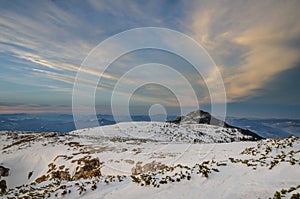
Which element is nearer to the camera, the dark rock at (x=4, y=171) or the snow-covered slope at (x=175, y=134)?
the dark rock at (x=4, y=171)

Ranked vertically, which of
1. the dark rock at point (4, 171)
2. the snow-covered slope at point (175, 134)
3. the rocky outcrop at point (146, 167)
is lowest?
the dark rock at point (4, 171)

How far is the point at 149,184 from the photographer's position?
43.0 feet

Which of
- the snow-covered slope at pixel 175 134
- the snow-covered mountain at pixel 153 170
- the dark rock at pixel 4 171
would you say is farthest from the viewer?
the snow-covered slope at pixel 175 134

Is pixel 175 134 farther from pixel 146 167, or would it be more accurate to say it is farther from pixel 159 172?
pixel 159 172

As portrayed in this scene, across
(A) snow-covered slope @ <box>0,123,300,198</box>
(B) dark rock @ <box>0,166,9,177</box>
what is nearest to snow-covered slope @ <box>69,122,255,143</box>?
(A) snow-covered slope @ <box>0,123,300,198</box>

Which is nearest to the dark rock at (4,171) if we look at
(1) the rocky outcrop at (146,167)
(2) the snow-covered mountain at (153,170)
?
(2) the snow-covered mountain at (153,170)

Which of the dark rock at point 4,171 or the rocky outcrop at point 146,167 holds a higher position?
the rocky outcrop at point 146,167

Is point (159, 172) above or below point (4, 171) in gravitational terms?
above

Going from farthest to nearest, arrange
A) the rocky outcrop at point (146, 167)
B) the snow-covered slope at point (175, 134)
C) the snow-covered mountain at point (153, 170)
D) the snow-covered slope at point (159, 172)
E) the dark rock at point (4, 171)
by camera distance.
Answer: the snow-covered slope at point (175, 134) < the dark rock at point (4, 171) < the rocky outcrop at point (146, 167) < the snow-covered mountain at point (153, 170) < the snow-covered slope at point (159, 172)

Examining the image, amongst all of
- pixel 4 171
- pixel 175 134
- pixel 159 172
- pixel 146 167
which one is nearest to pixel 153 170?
pixel 146 167

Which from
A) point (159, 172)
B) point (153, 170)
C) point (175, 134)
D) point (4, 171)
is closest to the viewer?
point (159, 172)

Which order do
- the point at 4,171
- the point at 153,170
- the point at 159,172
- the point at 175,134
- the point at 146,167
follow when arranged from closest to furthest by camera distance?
1. the point at 159,172
2. the point at 153,170
3. the point at 146,167
4. the point at 4,171
5. the point at 175,134

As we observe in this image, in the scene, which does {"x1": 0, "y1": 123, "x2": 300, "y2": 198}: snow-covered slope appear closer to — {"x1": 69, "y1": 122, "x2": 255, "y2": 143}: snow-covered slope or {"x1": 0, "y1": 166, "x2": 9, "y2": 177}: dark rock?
{"x1": 0, "y1": 166, "x2": 9, "y2": 177}: dark rock

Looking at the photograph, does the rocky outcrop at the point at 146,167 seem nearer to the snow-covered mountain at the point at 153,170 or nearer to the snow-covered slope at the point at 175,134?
the snow-covered mountain at the point at 153,170
